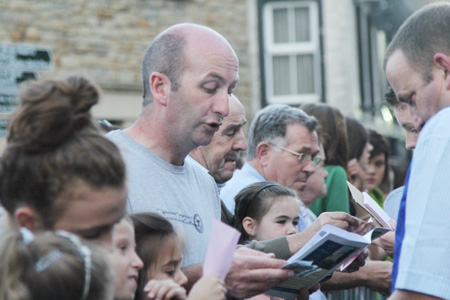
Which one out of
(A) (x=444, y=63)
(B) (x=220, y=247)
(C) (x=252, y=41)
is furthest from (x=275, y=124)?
(C) (x=252, y=41)

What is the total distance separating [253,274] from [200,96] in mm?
866

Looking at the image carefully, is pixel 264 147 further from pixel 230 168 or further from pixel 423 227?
pixel 423 227

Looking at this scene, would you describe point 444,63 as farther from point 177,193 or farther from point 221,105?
point 177,193

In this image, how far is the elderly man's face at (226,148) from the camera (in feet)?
17.7

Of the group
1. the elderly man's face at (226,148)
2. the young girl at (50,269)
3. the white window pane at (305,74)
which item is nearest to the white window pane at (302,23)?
the white window pane at (305,74)

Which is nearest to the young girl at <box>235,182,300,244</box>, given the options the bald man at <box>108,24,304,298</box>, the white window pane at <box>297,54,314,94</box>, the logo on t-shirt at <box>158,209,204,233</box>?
the bald man at <box>108,24,304,298</box>

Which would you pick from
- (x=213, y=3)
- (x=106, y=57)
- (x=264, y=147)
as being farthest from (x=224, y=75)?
(x=213, y=3)

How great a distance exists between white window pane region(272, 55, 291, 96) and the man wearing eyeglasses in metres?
13.2

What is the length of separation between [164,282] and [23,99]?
0.95 metres

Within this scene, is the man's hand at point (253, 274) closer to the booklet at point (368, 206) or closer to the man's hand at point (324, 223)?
the man's hand at point (324, 223)

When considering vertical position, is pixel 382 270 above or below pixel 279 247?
below

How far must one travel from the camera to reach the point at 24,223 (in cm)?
266

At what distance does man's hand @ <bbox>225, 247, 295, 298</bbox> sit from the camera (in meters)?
3.54

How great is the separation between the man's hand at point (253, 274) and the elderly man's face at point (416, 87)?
2.79ft
